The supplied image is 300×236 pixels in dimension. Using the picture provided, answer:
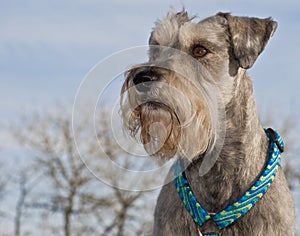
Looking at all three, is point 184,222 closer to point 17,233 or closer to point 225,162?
point 225,162

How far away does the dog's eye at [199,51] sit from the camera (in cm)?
671

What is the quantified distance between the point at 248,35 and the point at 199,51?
58cm

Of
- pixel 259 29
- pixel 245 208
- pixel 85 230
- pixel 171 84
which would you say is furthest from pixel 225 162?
pixel 85 230

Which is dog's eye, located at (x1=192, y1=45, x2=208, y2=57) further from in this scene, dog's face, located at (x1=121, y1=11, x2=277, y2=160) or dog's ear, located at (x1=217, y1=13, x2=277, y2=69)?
dog's ear, located at (x1=217, y1=13, x2=277, y2=69)

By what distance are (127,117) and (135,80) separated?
1.61ft

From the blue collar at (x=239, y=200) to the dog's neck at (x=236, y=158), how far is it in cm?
9

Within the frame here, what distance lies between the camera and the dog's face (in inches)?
248

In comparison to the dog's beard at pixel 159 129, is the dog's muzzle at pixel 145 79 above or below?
above

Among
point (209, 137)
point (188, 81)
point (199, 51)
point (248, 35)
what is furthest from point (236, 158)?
point (248, 35)

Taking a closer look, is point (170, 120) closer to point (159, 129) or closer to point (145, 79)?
point (159, 129)

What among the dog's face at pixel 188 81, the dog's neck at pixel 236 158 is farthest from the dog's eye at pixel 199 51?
the dog's neck at pixel 236 158

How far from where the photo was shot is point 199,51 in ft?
22.1

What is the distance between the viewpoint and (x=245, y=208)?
6.41 m

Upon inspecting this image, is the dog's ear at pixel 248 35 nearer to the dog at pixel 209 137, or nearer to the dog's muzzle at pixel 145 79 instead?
the dog at pixel 209 137
